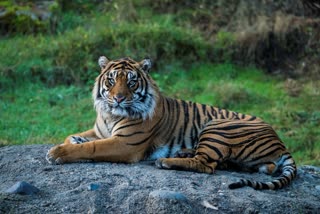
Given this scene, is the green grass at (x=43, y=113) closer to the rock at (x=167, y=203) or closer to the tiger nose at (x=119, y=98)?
the tiger nose at (x=119, y=98)

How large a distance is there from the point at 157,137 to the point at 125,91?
1.76 ft

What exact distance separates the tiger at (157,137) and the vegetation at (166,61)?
99.9 inches

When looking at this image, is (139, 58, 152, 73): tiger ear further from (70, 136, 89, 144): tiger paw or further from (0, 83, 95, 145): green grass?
(0, 83, 95, 145): green grass

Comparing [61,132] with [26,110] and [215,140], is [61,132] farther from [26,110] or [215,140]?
[215,140]

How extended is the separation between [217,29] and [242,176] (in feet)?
21.4

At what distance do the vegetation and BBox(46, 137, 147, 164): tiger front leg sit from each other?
2850mm

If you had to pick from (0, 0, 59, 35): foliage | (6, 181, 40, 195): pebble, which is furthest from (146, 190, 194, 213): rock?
(0, 0, 59, 35): foliage

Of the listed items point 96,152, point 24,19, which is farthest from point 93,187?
point 24,19

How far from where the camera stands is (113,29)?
11203 millimetres

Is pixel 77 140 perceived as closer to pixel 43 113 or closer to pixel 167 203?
pixel 167 203

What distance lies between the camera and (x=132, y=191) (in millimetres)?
4941

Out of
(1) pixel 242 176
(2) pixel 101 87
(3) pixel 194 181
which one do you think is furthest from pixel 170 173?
(2) pixel 101 87

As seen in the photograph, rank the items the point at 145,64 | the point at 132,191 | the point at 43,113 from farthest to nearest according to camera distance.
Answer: the point at 43,113 → the point at 145,64 → the point at 132,191

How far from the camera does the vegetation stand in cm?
943
